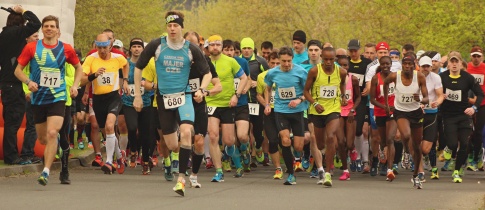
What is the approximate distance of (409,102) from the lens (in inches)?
714

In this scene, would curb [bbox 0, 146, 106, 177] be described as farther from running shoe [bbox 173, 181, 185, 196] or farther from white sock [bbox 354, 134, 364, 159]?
white sock [bbox 354, 134, 364, 159]

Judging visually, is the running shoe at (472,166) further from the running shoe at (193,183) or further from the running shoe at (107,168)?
the running shoe at (193,183)

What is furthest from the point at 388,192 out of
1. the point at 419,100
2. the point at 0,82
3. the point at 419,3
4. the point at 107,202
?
the point at 419,3

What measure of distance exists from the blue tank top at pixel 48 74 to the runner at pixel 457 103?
Result: 6.58 metres

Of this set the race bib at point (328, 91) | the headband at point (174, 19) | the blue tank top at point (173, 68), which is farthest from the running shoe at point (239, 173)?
the headband at point (174, 19)

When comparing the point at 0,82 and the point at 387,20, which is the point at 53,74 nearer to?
the point at 0,82

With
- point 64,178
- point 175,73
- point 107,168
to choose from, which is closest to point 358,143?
point 107,168

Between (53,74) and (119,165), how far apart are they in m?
3.64

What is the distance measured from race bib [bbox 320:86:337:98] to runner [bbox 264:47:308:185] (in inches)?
10.4

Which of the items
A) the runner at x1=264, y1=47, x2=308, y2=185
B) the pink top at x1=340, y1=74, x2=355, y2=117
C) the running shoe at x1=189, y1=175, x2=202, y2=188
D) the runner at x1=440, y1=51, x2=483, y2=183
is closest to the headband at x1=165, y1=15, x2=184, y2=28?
the running shoe at x1=189, y1=175, x2=202, y2=188

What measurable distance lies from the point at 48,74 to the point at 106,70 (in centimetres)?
326

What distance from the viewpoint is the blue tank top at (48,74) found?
16141mm

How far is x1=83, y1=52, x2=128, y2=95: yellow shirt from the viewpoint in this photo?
19.5m

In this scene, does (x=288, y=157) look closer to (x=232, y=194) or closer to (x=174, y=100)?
(x=232, y=194)
